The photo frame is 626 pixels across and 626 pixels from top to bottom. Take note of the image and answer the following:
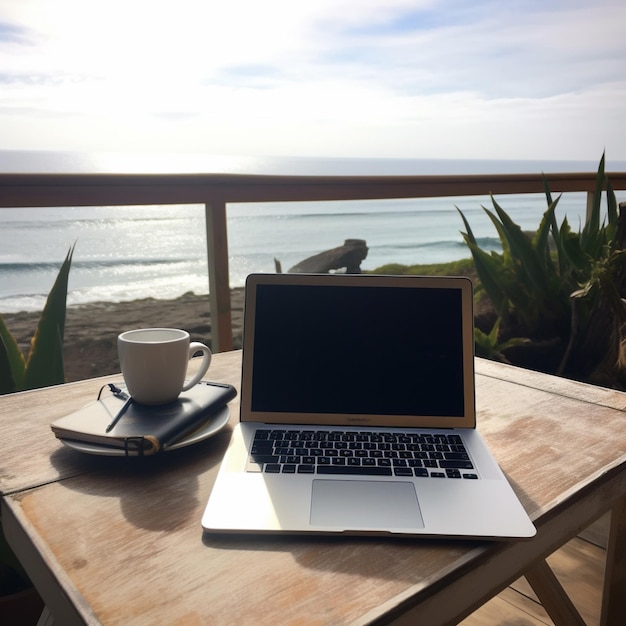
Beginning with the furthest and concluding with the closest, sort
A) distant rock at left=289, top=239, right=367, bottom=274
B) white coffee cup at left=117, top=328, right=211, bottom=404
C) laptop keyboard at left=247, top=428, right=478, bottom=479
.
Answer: distant rock at left=289, top=239, right=367, bottom=274 → white coffee cup at left=117, top=328, right=211, bottom=404 → laptop keyboard at left=247, top=428, right=478, bottom=479

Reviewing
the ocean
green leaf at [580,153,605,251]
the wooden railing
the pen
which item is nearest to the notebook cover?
the pen

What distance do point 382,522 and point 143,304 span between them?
30.7ft

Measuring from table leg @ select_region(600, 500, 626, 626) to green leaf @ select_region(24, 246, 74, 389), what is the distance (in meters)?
1.16

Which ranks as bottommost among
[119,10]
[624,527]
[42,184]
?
[624,527]

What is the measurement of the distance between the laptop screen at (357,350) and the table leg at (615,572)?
380 mm

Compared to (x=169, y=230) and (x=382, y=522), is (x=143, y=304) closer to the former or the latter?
(x=169, y=230)

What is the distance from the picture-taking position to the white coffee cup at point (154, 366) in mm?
802

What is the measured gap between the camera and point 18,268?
33.1ft

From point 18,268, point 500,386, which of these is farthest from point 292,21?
point 500,386

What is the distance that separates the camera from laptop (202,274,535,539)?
71 cm

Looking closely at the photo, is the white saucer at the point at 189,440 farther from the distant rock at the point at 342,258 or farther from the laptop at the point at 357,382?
the distant rock at the point at 342,258

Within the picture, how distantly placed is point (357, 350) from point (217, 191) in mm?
1081

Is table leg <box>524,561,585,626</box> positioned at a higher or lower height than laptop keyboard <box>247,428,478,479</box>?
lower

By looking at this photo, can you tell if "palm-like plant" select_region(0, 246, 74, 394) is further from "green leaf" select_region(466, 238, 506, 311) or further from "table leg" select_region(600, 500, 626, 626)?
"green leaf" select_region(466, 238, 506, 311)
